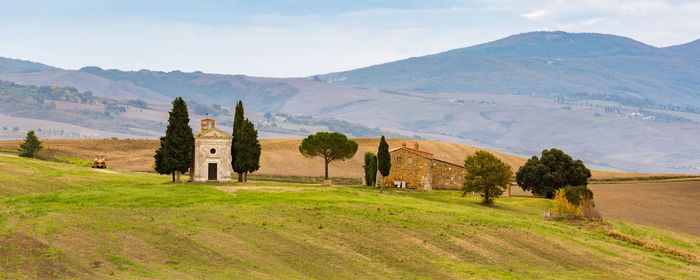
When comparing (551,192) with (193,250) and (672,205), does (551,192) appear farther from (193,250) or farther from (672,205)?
(193,250)

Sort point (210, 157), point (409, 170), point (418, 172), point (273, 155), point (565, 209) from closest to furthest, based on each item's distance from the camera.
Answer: point (565, 209) → point (210, 157) → point (418, 172) → point (409, 170) → point (273, 155)

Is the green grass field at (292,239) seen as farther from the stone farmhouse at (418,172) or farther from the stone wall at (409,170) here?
the stone farmhouse at (418,172)

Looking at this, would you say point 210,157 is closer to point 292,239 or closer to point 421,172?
point 421,172

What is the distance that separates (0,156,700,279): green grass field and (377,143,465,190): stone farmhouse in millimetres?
24074

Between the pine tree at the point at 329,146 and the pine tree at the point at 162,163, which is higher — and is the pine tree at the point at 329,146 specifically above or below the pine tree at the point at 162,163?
above

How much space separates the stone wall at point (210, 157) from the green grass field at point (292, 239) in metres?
5.99

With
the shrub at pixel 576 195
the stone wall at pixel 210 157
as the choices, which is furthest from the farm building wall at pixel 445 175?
the stone wall at pixel 210 157

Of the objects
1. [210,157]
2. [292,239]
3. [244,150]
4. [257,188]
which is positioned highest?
[244,150]

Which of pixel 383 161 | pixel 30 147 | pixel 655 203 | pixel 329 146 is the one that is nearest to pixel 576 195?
pixel 383 161

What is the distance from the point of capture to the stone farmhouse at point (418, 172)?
339 feet

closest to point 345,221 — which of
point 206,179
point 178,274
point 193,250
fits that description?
point 193,250

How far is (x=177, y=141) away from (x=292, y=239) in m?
34.2

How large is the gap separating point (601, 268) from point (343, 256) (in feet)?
61.1

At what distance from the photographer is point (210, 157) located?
83.7 meters
